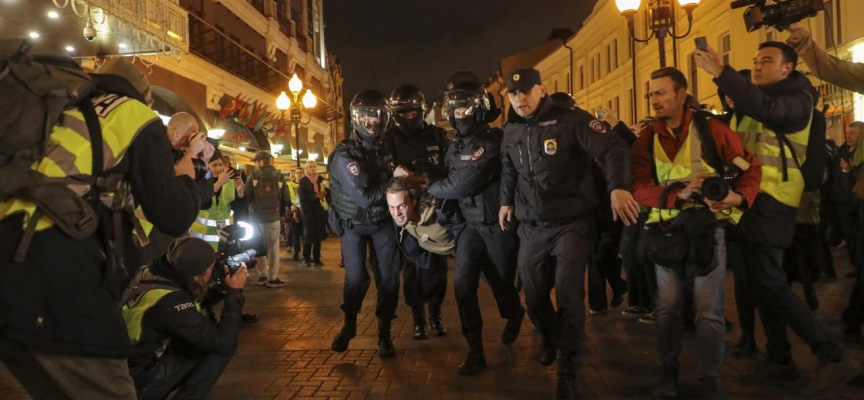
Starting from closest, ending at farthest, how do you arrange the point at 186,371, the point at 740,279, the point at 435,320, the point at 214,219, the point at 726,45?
1. the point at 186,371
2. the point at 740,279
3. the point at 435,320
4. the point at 214,219
5. the point at 726,45

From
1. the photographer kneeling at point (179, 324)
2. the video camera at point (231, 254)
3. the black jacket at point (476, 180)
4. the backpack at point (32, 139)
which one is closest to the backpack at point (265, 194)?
the video camera at point (231, 254)

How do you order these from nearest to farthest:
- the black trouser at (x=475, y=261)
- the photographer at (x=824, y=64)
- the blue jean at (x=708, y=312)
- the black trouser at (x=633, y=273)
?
the blue jean at (x=708, y=312)
the photographer at (x=824, y=64)
the black trouser at (x=475, y=261)
the black trouser at (x=633, y=273)

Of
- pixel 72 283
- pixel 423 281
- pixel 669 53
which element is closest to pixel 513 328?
pixel 423 281

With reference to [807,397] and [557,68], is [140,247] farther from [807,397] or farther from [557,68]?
[557,68]

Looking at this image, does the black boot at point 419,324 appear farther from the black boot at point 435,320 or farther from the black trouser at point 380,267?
the black trouser at point 380,267

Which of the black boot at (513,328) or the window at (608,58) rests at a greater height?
the window at (608,58)

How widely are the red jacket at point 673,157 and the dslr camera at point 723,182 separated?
4cm

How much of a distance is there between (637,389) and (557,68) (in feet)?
160

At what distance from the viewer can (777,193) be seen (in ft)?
14.8

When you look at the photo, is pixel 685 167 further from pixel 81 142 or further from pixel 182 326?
pixel 81 142

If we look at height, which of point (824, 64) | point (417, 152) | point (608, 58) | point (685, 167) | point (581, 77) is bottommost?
point (685, 167)

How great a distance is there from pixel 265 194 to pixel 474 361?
6117mm

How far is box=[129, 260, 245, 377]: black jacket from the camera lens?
3.64 metres

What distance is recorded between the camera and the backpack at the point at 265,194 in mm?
10414
